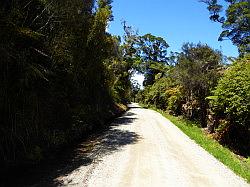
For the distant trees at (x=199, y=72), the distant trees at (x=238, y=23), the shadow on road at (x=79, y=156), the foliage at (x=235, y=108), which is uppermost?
the distant trees at (x=238, y=23)

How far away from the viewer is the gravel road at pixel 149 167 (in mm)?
10463

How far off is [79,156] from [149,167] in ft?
10.7

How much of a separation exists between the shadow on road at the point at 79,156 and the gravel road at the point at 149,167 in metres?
0.04

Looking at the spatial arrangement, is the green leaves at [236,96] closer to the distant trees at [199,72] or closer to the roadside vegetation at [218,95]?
the roadside vegetation at [218,95]

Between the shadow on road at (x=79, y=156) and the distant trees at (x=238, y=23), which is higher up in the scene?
the distant trees at (x=238, y=23)

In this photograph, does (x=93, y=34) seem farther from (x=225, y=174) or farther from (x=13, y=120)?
(x=225, y=174)

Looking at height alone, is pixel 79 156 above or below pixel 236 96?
below

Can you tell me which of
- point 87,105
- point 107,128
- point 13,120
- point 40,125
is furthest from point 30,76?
point 107,128

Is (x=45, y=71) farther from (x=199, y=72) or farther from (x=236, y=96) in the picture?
(x=199, y=72)

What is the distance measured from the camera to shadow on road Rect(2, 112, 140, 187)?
413 inches

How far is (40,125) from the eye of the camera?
43.5 ft

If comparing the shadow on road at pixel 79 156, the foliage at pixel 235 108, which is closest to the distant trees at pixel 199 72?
the foliage at pixel 235 108

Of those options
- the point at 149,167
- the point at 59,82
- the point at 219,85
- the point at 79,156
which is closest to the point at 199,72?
the point at 219,85

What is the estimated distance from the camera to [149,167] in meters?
12.2
